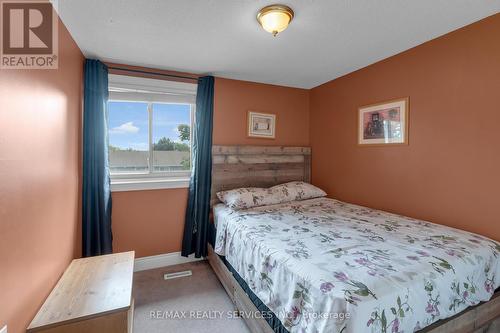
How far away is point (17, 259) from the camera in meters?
1.17

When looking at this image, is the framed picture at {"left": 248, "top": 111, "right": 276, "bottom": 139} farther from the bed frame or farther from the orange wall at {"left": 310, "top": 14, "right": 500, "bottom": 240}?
the orange wall at {"left": 310, "top": 14, "right": 500, "bottom": 240}

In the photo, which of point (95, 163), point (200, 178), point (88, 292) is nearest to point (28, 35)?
point (95, 163)

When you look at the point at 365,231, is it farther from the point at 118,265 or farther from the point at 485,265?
the point at 118,265

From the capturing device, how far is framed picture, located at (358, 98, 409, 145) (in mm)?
2346

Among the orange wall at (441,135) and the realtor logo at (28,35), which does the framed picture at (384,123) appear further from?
the realtor logo at (28,35)

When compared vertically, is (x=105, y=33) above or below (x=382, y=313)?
above

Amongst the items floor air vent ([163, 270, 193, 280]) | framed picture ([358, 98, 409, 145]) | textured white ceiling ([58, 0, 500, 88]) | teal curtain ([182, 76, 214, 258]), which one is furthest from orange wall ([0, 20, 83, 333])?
framed picture ([358, 98, 409, 145])

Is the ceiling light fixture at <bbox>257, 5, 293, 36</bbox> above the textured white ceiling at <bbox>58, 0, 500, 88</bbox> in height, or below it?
below

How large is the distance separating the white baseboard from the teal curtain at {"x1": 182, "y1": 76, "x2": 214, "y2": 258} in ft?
0.38

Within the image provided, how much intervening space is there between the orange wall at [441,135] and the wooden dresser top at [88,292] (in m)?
2.49

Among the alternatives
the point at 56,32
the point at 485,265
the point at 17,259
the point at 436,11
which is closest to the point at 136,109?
the point at 56,32

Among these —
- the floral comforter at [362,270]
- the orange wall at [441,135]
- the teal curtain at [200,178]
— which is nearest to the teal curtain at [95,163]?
the teal curtain at [200,178]

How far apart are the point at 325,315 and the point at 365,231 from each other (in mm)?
994

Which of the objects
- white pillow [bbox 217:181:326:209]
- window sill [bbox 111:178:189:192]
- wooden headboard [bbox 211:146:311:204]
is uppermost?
wooden headboard [bbox 211:146:311:204]
